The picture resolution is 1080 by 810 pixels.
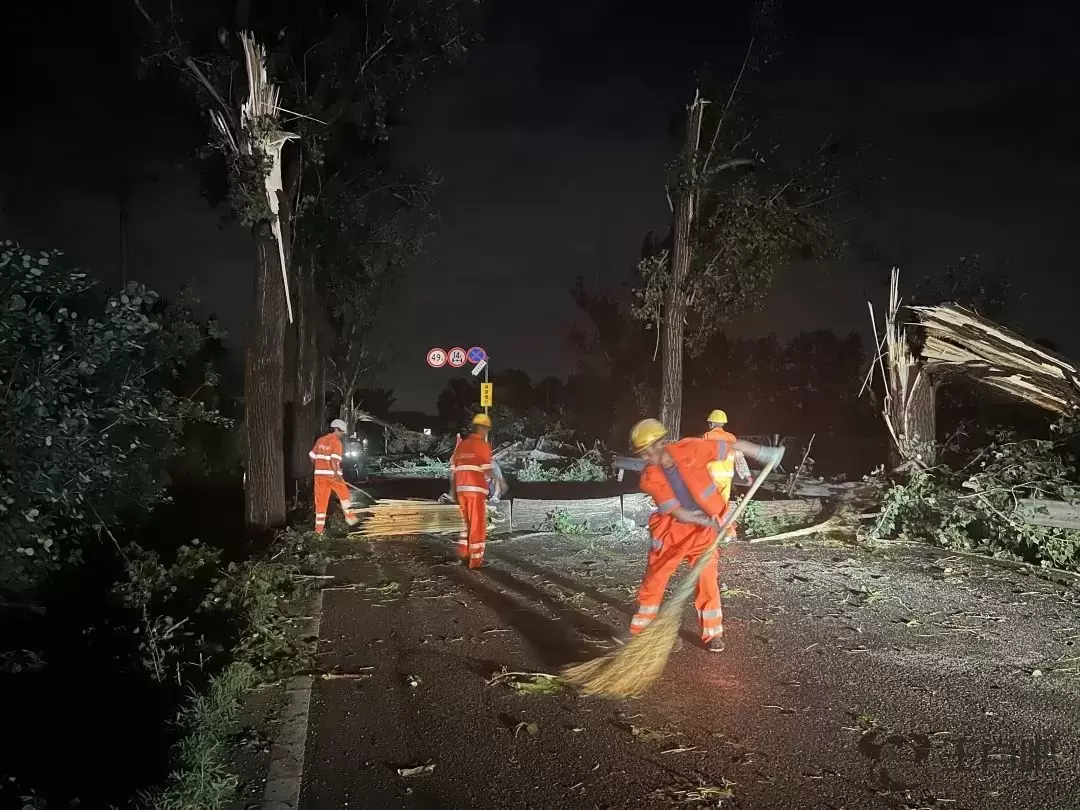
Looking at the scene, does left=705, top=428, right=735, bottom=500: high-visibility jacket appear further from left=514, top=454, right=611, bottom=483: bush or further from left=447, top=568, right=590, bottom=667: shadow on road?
left=514, top=454, right=611, bottom=483: bush

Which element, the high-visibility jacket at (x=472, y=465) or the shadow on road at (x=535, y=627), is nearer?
the shadow on road at (x=535, y=627)

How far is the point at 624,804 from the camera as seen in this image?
3.60 meters

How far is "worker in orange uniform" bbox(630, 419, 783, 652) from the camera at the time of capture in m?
5.62

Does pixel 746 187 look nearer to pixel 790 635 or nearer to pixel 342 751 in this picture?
pixel 790 635

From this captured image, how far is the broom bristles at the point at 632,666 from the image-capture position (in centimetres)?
502

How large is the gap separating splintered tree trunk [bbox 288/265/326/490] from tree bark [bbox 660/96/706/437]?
741 centimetres

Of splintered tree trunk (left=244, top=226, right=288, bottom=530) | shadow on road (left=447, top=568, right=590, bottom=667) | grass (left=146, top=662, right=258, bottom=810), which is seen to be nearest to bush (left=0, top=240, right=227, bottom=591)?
grass (left=146, top=662, right=258, bottom=810)

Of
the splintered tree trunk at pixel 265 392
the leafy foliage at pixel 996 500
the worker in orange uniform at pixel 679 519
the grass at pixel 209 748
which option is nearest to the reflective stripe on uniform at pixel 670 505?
the worker in orange uniform at pixel 679 519

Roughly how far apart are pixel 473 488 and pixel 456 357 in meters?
11.2

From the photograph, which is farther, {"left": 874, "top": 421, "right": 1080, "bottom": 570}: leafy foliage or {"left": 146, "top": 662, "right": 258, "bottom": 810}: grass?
{"left": 874, "top": 421, "right": 1080, "bottom": 570}: leafy foliage

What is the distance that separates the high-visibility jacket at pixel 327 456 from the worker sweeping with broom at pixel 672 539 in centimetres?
603

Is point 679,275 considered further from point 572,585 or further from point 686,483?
point 686,483

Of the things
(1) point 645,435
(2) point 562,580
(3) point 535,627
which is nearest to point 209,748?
(3) point 535,627

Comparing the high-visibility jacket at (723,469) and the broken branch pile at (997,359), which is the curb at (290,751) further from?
the broken branch pile at (997,359)
